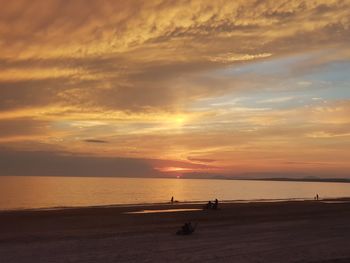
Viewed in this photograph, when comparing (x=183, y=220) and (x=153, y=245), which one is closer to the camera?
(x=153, y=245)

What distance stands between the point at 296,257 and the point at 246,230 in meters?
9.04

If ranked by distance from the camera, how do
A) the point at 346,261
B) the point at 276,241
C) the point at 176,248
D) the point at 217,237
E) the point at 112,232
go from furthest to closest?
the point at 112,232 → the point at 217,237 → the point at 276,241 → the point at 176,248 → the point at 346,261

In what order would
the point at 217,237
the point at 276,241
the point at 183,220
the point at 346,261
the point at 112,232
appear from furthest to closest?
the point at 183,220, the point at 112,232, the point at 217,237, the point at 276,241, the point at 346,261

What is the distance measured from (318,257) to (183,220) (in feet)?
58.1

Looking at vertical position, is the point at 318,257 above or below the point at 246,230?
below

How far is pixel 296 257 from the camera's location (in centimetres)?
1750

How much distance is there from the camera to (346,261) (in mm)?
16625

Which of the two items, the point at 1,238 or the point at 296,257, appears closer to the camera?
the point at 296,257


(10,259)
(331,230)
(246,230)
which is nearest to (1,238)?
(10,259)

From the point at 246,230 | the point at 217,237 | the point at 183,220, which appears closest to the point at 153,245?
the point at 217,237

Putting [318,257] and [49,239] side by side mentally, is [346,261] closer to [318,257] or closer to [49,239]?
[318,257]

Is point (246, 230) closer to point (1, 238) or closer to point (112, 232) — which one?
point (112, 232)

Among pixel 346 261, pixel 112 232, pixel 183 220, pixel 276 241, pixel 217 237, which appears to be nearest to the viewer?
pixel 346 261

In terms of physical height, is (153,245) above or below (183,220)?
below
